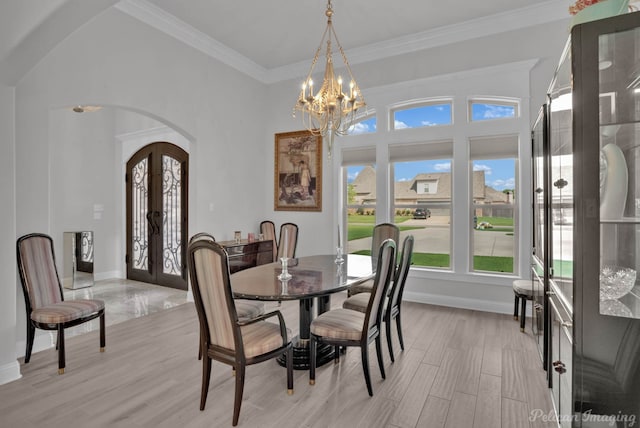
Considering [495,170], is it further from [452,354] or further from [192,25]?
[192,25]

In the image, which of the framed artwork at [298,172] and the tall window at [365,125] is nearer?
the tall window at [365,125]

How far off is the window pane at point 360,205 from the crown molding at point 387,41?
5.79ft

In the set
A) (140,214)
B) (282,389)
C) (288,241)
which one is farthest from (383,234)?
(140,214)

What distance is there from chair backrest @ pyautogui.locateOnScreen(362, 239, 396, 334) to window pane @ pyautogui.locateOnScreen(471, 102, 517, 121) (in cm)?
315

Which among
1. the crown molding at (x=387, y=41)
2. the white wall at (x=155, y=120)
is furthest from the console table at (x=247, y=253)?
the crown molding at (x=387, y=41)

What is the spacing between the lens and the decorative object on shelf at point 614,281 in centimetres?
153

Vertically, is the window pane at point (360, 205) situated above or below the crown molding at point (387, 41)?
below

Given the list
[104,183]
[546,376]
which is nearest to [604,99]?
[546,376]

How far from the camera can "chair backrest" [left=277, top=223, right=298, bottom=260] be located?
17.6ft

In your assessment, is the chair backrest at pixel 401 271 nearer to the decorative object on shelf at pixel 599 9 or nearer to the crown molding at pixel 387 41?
the decorative object on shelf at pixel 599 9

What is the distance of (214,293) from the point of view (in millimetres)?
2088

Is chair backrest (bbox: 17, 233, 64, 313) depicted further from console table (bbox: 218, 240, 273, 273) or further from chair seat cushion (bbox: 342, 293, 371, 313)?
chair seat cushion (bbox: 342, 293, 371, 313)

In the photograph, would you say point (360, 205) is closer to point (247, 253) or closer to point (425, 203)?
point (425, 203)

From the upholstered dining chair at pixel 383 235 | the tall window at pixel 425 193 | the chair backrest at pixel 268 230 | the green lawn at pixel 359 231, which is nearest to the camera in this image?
the upholstered dining chair at pixel 383 235
